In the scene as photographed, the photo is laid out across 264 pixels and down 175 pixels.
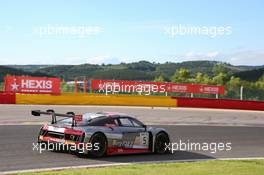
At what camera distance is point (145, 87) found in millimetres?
32531

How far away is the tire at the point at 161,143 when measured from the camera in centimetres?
1337

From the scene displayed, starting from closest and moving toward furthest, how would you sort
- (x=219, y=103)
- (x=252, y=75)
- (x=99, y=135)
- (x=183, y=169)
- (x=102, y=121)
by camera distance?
(x=183, y=169) → (x=99, y=135) → (x=102, y=121) → (x=219, y=103) → (x=252, y=75)

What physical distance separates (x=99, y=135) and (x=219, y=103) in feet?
62.9

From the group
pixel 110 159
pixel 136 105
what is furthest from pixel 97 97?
pixel 110 159

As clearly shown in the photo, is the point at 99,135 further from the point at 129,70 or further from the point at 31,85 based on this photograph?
the point at 129,70

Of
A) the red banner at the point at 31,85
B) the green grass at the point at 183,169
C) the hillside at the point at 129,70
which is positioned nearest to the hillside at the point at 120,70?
the hillside at the point at 129,70

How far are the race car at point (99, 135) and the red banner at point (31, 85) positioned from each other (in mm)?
14816

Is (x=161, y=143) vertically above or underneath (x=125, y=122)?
underneath

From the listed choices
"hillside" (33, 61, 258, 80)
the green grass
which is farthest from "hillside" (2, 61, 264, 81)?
the green grass

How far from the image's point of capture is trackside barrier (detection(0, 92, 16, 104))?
79.2 ft

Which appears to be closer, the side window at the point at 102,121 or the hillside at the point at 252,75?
the side window at the point at 102,121

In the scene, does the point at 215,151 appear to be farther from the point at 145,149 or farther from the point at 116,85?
the point at 116,85

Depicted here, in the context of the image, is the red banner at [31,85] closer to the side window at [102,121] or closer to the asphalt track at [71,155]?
the asphalt track at [71,155]

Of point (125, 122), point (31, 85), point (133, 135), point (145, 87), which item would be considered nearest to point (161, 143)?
point (133, 135)
